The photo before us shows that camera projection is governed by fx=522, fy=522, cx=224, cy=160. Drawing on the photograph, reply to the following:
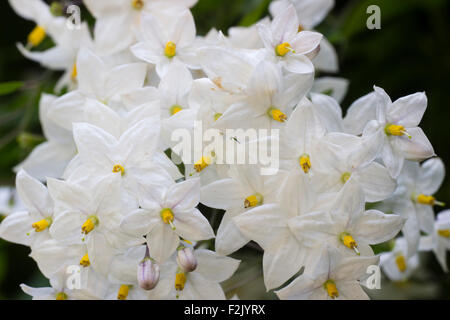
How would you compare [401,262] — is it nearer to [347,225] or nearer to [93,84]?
[347,225]

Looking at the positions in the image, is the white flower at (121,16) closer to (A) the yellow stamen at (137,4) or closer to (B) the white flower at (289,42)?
(A) the yellow stamen at (137,4)

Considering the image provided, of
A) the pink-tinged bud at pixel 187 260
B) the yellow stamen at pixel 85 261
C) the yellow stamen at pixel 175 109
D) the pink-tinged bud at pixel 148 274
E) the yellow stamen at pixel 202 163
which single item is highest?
the yellow stamen at pixel 175 109

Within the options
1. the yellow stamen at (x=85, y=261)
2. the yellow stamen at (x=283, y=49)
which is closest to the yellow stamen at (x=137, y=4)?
the yellow stamen at (x=283, y=49)

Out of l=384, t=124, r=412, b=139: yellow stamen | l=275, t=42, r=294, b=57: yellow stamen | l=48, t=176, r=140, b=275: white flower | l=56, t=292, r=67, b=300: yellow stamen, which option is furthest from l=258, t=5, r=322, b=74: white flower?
l=56, t=292, r=67, b=300: yellow stamen

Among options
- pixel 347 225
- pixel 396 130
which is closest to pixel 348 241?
pixel 347 225

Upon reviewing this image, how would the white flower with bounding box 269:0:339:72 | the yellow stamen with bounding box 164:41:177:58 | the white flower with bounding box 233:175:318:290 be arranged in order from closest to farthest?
the white flower with bounding box 233:175:318:290 < the yellow stamen with bounding box 164:41:177:58 < the white flower with bounding box 269:0:339:72

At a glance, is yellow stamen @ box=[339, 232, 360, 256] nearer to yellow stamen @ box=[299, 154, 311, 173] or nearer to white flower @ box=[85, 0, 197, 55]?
yellow stamen @ box=[299, 154, 311, 173]
